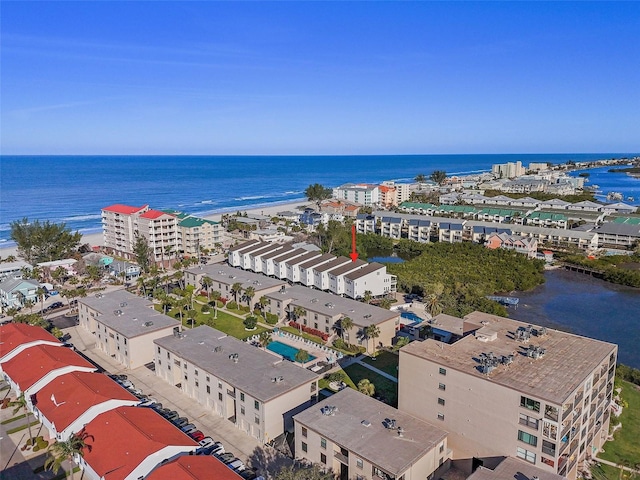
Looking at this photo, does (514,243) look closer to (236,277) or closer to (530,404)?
(236,277)

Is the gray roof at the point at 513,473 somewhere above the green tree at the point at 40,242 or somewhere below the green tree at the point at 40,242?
below

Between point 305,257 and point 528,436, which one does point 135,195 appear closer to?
point 305,257

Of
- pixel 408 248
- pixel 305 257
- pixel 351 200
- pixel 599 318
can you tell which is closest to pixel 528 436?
pixel 599 318

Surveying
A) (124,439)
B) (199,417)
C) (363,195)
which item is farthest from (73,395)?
(363,195)

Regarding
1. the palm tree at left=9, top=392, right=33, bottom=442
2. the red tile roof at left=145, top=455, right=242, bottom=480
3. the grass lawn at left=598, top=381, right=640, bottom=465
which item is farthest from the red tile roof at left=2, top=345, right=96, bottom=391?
the grass lawn at left=598, top=381, right=640, bottom=465

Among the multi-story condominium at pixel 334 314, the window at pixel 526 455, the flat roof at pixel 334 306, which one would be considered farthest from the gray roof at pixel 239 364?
the window at pixel 526 455

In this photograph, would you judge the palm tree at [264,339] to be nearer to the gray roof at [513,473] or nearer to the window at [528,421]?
the gray roof at [513,473]
